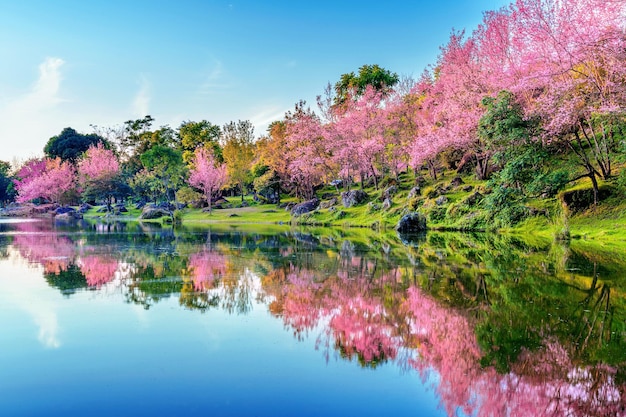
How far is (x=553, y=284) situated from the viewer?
11547 millimetres

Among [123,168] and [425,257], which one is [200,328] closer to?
[425,257]

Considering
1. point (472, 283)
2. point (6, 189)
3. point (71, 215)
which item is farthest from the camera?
point (6, 189)

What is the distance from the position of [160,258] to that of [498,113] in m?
18.7

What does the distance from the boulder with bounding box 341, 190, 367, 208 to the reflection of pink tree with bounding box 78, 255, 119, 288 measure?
97.7 feet

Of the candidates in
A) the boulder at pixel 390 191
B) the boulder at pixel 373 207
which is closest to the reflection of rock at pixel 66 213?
the boulder at pixel 373 207

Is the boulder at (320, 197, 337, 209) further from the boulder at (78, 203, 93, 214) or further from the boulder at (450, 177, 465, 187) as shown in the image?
the boulder at (78, 203, 93, 214)

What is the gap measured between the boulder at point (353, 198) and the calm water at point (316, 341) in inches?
1209

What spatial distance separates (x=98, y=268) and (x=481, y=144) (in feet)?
93.0

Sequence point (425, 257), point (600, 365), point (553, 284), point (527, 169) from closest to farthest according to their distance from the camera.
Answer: point (600, 365)
point (553, 284)
point (425, 257)
point (527, 169)

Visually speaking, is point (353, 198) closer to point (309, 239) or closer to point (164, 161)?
point (309, 239)

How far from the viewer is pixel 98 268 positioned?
1471cm

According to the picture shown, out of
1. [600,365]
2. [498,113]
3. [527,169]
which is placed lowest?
[600,365]

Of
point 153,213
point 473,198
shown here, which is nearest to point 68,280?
point 473,198

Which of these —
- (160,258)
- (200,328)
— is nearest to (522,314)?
(200,328)
